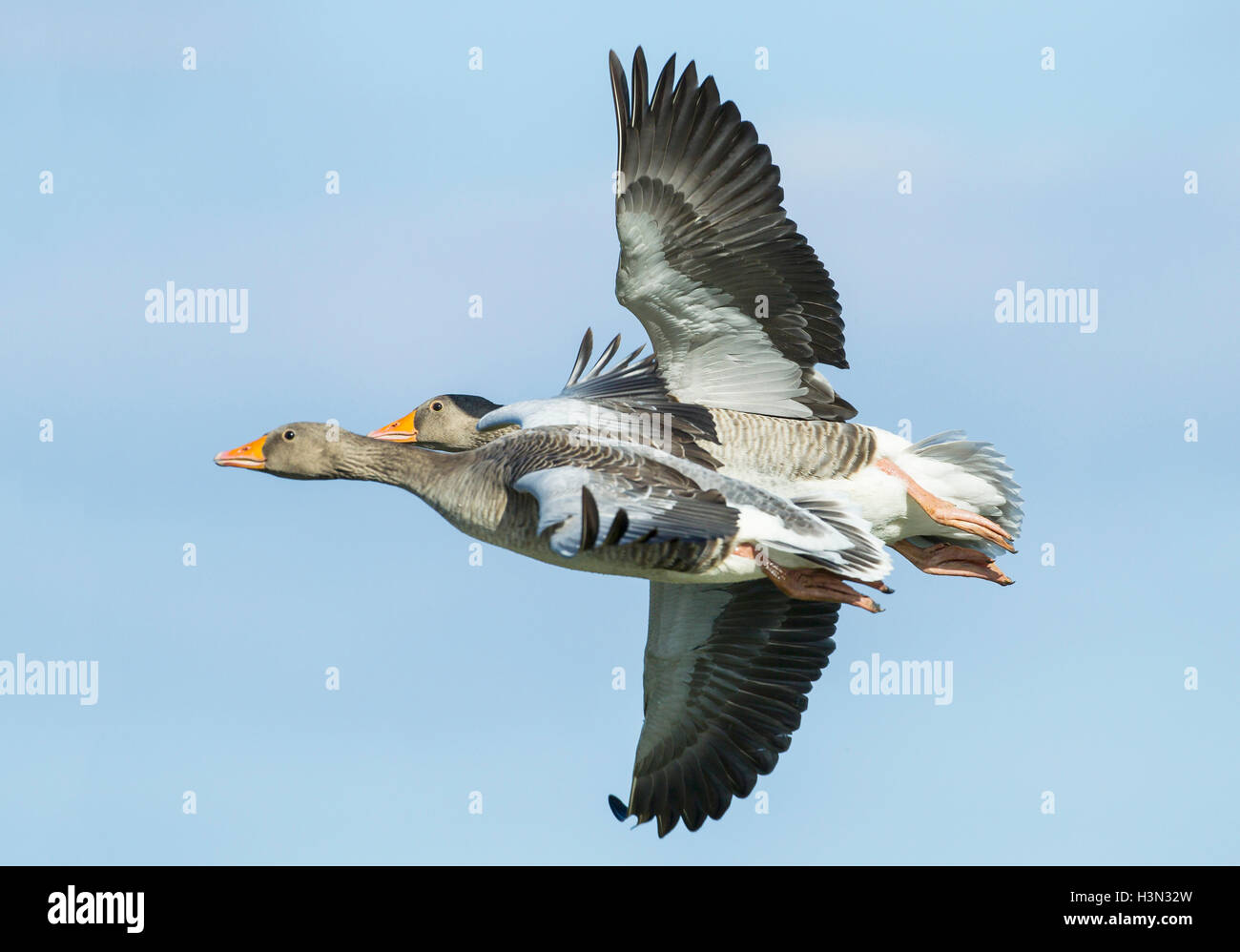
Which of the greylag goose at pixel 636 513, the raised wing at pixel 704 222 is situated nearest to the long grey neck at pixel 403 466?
the greylag goose at pixel 636 513

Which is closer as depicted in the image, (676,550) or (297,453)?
(676,550)

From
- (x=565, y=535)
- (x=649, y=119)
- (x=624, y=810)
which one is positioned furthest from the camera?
(x=624, y=810)

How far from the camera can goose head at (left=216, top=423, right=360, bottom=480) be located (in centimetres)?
1143

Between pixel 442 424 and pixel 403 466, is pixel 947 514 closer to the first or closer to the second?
pixel 403 466

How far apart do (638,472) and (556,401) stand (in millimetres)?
1997

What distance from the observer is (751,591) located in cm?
1210

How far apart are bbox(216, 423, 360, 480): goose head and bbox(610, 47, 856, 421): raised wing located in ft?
Answer: 6.68

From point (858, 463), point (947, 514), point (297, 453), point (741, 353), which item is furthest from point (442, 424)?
point (947, 514)

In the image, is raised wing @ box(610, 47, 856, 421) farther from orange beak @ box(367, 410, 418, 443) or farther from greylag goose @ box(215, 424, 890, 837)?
orange beak @ box(367, 410, 418, 443)

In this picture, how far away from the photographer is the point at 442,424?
1334cm

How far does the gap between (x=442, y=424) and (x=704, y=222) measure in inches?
122

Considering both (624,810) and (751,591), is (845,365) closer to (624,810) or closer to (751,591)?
(751,591)

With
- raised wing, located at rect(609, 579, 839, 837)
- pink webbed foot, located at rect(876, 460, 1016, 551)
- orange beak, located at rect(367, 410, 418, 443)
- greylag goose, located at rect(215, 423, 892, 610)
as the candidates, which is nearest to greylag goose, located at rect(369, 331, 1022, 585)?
pink webbed foot, located at rect(876, 460, 1016, 551)

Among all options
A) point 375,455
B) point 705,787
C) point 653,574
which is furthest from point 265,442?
point 705,787
